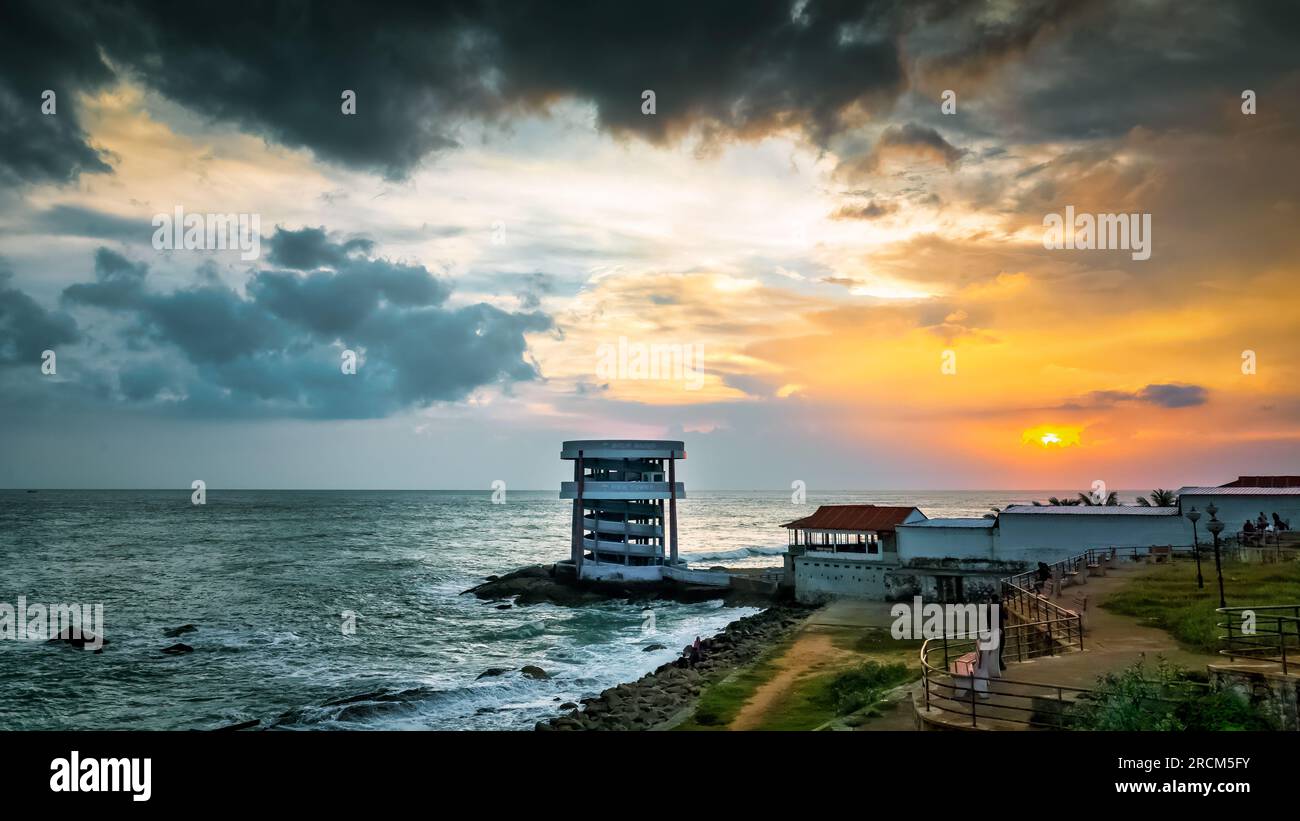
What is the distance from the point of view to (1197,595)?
1120 inches

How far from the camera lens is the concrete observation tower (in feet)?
193

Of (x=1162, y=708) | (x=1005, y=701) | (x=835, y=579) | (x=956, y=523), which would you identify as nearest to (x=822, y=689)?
(x=1005, y=701)

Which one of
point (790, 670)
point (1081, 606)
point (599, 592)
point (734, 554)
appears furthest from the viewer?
point (734, 554)

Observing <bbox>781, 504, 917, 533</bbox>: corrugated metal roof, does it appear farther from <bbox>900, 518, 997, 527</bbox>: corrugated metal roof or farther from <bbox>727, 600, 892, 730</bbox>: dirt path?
<bbox>727, 600, 892, 730</bbox>: dirt path

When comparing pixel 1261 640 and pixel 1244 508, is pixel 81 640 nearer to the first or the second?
pixel 1261 640

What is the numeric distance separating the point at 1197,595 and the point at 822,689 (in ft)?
50.3

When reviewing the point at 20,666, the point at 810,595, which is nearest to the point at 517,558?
the point at 810,595

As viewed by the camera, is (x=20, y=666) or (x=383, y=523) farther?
(x=383, y=523)

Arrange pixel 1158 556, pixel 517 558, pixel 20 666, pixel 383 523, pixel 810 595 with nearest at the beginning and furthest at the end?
pixel 20 666 < pixel 1158 556 < pixel 810 595 < pixel 517 558 < pixel 383 523

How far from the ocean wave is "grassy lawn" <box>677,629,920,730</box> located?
202 ft
